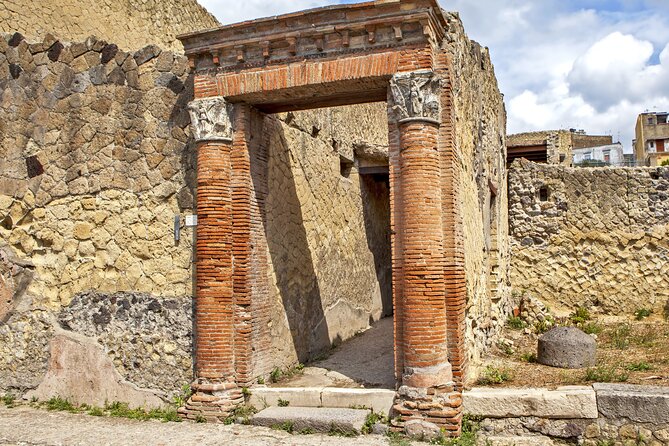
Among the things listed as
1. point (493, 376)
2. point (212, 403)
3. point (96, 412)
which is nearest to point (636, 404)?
point (493, 376)

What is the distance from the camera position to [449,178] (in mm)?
5977

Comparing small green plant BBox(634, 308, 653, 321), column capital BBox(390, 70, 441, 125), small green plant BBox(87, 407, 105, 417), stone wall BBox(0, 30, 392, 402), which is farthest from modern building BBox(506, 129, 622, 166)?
small green plant BBox(87, 407, 105, 417)

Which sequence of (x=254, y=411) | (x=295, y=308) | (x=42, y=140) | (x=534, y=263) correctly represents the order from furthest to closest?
(x=534, y=263) < (x=295, y=308) < (x=42, y=140) < (x=254, y=411)

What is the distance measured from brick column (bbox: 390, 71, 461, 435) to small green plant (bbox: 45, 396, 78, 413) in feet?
12.1

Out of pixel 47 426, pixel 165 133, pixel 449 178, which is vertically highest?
pixel 165 133

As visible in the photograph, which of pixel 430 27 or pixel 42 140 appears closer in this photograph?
pixel 430 27

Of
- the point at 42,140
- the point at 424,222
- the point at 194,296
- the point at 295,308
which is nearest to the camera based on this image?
the point at 424,222

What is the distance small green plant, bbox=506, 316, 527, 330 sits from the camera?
1067cm

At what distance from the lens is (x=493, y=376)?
259 inches

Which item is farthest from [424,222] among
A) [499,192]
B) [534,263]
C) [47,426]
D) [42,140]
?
[534,263]

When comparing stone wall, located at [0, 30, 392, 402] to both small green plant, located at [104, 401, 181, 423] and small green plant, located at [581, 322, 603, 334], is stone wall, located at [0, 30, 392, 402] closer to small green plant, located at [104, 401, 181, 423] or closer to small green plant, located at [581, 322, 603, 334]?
small green plant, located at [104, 401, 181, 423]

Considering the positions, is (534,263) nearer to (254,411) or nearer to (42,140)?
(254,411)

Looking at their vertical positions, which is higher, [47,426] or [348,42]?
[348,42]

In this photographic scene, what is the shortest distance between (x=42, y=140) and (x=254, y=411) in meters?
4.10
